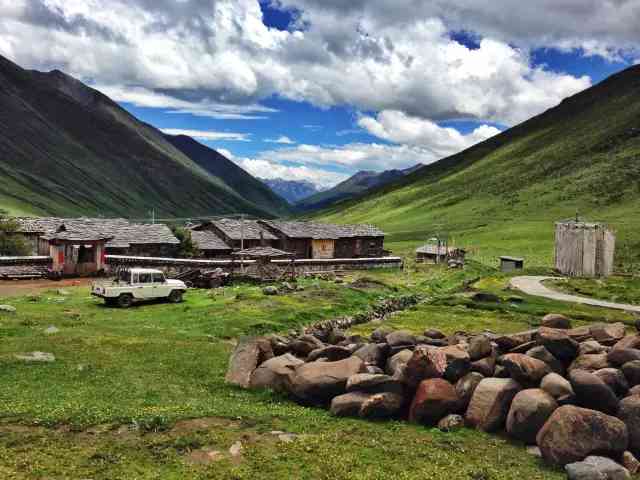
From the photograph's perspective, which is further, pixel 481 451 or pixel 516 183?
pixel 516 183

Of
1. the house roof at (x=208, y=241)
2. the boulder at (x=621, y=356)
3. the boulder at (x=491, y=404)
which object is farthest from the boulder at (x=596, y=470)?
the house roof at (x=208, y=241)

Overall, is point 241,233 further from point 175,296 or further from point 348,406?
point 348,406

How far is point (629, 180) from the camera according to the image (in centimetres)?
15738

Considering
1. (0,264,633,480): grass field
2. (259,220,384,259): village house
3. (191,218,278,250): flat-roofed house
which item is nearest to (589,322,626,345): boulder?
(0,264,633,480): grass field

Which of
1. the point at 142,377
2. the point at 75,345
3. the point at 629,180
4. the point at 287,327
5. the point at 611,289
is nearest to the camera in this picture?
the point at 142,377

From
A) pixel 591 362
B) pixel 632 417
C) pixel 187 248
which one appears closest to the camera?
pixel 632 417

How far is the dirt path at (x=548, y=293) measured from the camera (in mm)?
49862

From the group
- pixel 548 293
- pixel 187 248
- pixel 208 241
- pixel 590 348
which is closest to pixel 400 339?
pixel 590 348

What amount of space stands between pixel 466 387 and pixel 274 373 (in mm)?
7109

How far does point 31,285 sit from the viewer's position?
5484 centimetres

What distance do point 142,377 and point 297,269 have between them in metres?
48.9

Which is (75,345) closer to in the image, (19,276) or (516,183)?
(19,276)

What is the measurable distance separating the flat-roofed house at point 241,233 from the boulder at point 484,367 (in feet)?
205

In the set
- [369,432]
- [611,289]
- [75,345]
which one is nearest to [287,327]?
[75,345]
